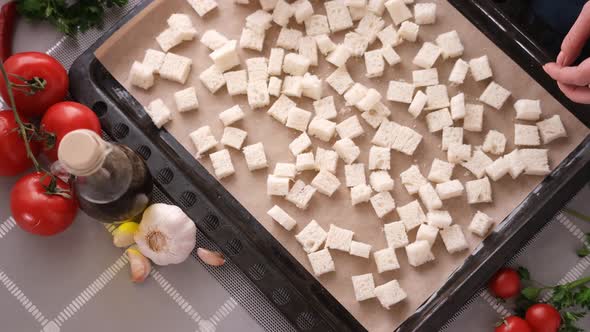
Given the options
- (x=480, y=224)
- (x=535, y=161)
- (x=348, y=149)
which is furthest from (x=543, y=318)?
(x=348, y=149)

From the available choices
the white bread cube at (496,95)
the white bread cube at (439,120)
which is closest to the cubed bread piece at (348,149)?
the white bread cube at (439,120)

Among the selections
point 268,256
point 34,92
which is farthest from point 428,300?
point 34,92

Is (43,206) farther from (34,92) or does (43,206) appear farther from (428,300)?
(428,300)

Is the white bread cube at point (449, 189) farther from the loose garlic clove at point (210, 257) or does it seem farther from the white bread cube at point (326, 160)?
the loose garlic clove at point (210, 257)

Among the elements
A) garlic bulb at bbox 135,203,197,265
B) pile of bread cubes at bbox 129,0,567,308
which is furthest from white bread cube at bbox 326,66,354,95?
garlic bulb at bbox 135,203,197,265

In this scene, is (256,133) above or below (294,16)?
below

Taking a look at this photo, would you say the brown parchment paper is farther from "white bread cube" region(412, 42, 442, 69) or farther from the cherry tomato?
the cherry tomato

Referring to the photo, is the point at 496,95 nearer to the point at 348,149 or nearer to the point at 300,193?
the point at 348,149
